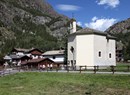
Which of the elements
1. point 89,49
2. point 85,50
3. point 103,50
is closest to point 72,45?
point 85,50

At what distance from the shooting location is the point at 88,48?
67375mm

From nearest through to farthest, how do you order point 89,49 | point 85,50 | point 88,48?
1. point 89,49
2. point 88,48
3. point 85,50

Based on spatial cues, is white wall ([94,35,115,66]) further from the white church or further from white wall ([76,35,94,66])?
white wall ([76,35,94,66])

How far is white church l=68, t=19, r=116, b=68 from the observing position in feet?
221

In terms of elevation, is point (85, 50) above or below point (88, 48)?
below

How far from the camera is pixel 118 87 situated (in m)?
31.7

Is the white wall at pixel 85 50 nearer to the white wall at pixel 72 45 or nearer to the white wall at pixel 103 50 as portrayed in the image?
the white wall at pixel 103 50

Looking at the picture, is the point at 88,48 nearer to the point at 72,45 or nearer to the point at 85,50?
the point at 85,50

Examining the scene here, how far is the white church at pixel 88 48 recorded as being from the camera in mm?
67250

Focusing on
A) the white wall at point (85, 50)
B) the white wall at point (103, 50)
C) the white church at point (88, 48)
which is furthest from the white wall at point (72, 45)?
the white wall at point (103, 50)

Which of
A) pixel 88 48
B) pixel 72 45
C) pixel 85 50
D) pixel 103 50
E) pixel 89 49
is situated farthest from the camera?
pixel 72 45

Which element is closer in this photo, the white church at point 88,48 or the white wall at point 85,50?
the white wall at point 85,50

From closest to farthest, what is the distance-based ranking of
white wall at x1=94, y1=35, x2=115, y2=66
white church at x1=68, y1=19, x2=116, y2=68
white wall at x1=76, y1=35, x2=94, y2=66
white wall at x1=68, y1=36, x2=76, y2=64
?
white wall at x1=76, y1=35, x2=94, y2=66 < white church at x1=68, y1=19, x2=116, y2=68 < white wall at x1=94, y1=35, x2=115, y2=66 < white wall at x1=68, y1=36, x2=76, y2=64

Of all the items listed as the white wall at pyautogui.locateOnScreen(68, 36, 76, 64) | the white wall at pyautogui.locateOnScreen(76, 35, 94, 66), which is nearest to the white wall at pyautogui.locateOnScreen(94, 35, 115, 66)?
the white wall at pyautogui.locateOnScreen(76, 35, 94, 66)
